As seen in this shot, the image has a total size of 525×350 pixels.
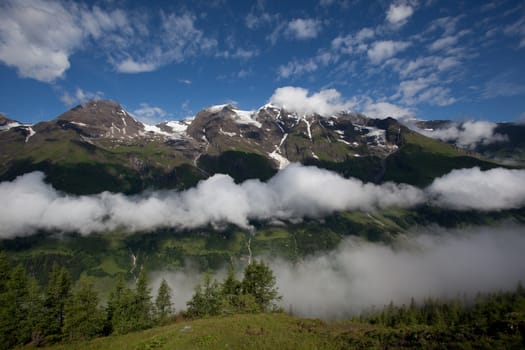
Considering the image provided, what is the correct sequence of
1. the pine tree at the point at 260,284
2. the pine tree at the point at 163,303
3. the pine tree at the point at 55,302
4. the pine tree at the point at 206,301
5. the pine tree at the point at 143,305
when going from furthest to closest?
the pine tree at the point at 163,303, the pine tree at the point at 206,301, the pine tree at the point at 260,284, the pine tree at the point at 143,305, the pine tree at the point at 55,302

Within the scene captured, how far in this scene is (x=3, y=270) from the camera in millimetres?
51625

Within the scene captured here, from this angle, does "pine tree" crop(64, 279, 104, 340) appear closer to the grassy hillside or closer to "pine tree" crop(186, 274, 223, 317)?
the grassy hillside

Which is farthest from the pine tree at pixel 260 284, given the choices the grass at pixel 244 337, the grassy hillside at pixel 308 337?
the grass at pixel 244 337

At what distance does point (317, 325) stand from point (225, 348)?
13.4 meters

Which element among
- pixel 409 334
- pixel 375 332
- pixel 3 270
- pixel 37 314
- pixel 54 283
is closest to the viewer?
pixel 409 334

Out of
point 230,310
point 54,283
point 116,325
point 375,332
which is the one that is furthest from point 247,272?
point 375,332

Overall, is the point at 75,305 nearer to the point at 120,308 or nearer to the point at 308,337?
the point at 120,308

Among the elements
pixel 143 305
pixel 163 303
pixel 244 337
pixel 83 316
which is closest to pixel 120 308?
pixel 143 305

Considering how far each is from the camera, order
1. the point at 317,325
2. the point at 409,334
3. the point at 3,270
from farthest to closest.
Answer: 1. the point at 3,270
2. the point at 317,325
3. the point at 409,334

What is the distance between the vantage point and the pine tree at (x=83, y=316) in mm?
53594

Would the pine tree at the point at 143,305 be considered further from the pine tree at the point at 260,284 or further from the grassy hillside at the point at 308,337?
the grassy hillside at the point at 308,337

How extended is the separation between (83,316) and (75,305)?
8.85ft

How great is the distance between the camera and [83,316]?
55.1m

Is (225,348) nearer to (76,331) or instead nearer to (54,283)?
(76,331)
